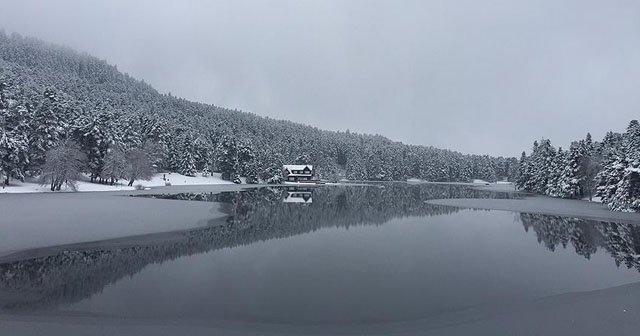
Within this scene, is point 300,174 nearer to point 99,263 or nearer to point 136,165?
point 136,165

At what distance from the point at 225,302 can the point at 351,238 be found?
1426 centimetres

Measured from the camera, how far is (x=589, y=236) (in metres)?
28.6

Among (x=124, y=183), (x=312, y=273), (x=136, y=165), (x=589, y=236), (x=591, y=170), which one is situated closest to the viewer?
(x=312, y=273)

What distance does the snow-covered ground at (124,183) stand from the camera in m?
55.8

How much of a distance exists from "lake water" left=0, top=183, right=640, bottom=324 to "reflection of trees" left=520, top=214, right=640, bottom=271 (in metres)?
0.18

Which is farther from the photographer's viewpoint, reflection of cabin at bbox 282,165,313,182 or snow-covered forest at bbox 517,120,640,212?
reflection of cabin at bbox 282,165,313,182

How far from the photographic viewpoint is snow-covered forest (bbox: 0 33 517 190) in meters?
57.7

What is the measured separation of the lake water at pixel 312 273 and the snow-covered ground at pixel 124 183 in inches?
1793

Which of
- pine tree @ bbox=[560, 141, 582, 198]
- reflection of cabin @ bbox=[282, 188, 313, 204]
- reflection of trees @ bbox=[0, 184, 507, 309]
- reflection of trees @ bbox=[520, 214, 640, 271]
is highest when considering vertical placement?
pine tree @ bbox=[560, 141, 582, 198]

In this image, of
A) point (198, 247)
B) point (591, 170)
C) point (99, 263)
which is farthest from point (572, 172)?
point (99, 263)

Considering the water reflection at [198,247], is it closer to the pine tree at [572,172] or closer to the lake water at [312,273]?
the lake water at [312,273]

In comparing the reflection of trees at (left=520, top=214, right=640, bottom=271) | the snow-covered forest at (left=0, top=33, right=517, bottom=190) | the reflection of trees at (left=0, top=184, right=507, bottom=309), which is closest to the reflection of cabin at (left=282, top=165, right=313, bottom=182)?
the snow-covered forest at (left=0, top=33, right=517, bottom=190)

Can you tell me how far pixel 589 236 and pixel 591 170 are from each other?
49.8 metres

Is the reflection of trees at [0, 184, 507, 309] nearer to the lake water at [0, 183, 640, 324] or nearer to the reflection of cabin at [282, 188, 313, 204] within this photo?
the lake water at [0, 183, 640, 324]
